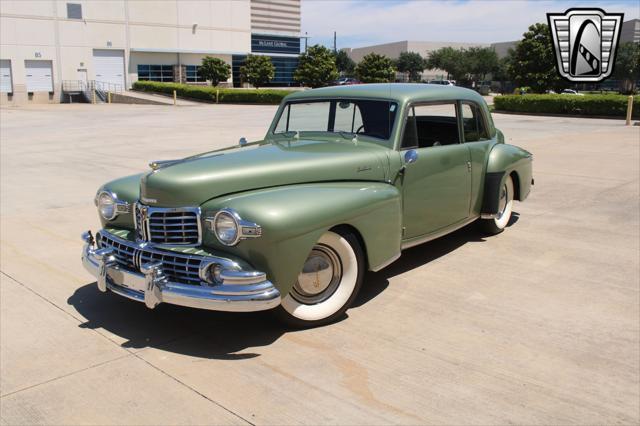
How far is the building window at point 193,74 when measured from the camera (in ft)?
166

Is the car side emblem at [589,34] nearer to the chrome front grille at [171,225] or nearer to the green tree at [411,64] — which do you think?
the chrome front grille at [171,225]

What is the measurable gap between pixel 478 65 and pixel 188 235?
261 ft

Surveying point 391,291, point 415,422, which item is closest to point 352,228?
point 391,291

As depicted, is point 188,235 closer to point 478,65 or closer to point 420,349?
point 420,349

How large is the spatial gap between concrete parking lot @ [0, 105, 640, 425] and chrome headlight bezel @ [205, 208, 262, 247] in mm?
724

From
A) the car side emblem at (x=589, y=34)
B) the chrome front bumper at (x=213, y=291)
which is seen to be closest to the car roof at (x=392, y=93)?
the chrome front bumper at (x=213, y=291)

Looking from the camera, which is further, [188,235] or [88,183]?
[88,183]

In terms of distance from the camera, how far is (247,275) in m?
3.50

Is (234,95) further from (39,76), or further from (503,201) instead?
(503,201)

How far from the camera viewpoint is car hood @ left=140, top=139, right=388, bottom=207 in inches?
149

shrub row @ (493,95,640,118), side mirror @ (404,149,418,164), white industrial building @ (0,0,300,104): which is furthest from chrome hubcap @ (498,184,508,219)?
white industrial building @ (0,0,300,104)

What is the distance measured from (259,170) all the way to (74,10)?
44675 mm

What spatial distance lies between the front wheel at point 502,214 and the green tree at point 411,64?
8903 cm

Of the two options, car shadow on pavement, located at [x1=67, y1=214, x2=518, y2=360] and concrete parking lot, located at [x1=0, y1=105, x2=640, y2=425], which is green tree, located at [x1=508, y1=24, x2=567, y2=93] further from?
car shadow on pavement, located at [x1=67, y1=214, x2=518, y2=360]
